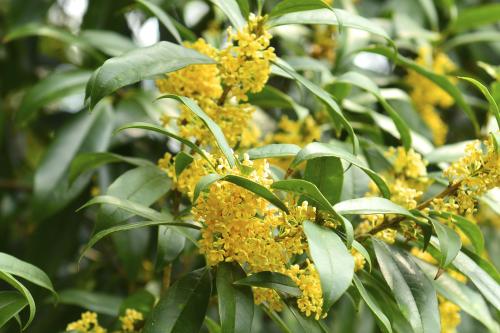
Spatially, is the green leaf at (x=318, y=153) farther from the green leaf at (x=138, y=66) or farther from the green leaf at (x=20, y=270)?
the green leaf at (x=20, y=270)

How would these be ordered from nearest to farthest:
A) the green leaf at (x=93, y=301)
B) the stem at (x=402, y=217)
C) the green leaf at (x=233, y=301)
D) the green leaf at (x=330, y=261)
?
the green leaf at (x=330, y=261) < the green leaf at (x=233, y=301) < the stem at (x=402, y=217) < the green leaf at (x=93, y=301)

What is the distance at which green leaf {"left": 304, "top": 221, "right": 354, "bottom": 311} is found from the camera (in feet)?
2.54

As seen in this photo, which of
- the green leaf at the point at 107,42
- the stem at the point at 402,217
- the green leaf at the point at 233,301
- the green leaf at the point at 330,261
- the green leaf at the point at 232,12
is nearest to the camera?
the green leaf at the point at 330,261

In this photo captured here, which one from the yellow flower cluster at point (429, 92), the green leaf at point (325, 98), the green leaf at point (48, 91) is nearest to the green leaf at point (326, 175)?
the green leaf at point (325, 98)

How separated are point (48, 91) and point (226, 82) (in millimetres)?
643

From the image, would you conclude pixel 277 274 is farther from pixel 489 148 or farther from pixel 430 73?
pixel 430 73

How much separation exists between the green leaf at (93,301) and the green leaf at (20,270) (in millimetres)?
432

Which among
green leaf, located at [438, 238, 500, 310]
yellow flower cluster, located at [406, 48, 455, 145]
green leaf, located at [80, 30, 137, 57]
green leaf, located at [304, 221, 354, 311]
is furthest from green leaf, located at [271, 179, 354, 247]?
yellow flower cluster, located at [406, 48, 455, 145]

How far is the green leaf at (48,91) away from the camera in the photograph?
1523 mm

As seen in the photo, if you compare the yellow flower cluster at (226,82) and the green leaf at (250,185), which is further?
the yellow flower cluster at (226,82)

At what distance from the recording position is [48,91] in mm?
1551

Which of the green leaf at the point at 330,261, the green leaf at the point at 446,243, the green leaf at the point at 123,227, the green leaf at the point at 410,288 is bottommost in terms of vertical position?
the green leaf at the point at 410,288

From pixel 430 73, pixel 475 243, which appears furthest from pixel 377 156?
pixel 475 243

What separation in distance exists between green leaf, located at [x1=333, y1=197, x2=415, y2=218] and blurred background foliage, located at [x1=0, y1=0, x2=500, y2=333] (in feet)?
0.89
